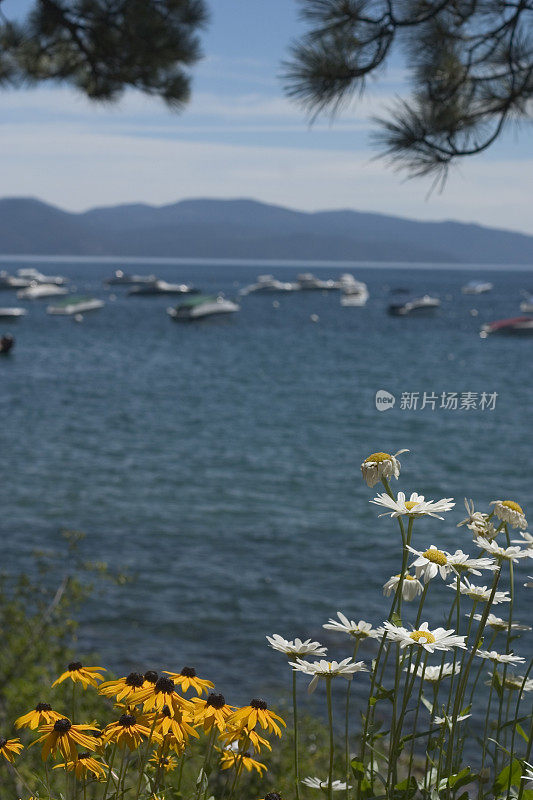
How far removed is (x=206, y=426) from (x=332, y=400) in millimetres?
9675

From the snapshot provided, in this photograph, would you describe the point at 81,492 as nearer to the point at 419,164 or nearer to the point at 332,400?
the point at 419,164

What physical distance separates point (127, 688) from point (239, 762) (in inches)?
13.2

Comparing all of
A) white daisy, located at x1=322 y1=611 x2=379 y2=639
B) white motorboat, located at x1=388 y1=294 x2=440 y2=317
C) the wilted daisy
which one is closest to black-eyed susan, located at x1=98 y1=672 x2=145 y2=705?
white daisy, located at x1=322 y1=611 x2=379 y2=639

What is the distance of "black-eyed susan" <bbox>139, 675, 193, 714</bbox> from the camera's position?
1926mm

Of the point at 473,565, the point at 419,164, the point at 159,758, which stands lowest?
the point at 159,758

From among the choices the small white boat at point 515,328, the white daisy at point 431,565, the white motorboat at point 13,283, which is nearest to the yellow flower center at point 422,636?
the white daisy at point 431,565

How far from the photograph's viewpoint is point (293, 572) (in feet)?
49.3

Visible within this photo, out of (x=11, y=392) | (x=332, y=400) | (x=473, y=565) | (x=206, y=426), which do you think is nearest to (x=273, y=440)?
(x=206, y=426)

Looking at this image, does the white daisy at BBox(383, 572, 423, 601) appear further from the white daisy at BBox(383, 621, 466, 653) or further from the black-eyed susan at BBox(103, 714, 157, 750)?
the black-eyed susan at BBox(103, 714, 157, 750)

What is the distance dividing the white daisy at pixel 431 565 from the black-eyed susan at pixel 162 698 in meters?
0.62

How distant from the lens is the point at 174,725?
76.7 inches

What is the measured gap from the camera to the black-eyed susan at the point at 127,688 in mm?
1982

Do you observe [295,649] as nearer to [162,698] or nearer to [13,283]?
[162,698]

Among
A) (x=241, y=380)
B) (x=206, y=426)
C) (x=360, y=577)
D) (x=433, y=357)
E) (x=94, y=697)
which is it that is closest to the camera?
(x=94, y=697)
